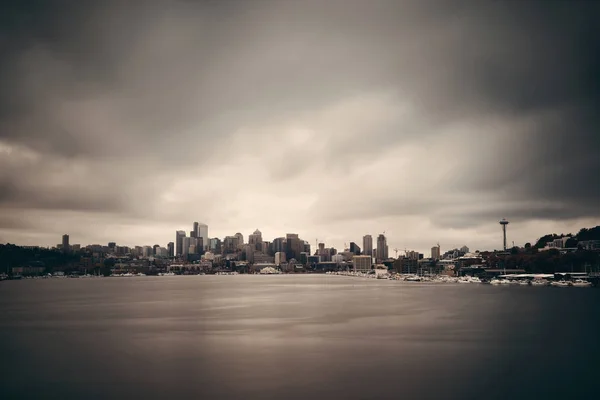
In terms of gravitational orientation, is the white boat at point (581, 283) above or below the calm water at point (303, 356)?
below

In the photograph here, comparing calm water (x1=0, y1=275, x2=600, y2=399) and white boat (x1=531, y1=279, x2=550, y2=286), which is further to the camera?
white boat (x1=531, y1=279, x2=550, y2=286)

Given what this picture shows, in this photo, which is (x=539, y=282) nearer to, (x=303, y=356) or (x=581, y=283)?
(x=581, y=283)

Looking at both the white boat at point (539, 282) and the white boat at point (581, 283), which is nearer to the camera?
the white boat at point (581, 283)

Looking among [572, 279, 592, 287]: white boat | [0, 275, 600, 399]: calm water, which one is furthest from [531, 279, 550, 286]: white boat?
[0, 275, 600, 399]: calm water

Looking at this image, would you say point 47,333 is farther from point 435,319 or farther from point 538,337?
point 538,337

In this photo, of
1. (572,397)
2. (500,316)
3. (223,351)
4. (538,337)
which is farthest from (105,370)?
(500,316)

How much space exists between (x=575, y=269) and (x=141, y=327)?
604 feet

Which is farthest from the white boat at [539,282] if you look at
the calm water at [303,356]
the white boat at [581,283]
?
the calm water at [303,356]

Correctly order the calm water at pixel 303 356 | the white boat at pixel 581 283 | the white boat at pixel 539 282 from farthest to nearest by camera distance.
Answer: the white boat at pixel 539 282, the white boat at pixel 581 283, the calm water at pixel 303 356

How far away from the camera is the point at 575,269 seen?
188500mm

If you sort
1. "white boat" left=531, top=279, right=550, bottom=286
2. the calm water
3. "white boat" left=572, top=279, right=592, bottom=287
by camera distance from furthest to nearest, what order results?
"white boat" left=531, top=279, right=550, bottom=286
"white boat" left=572, top=279, right=592, bottom=287
the calm water

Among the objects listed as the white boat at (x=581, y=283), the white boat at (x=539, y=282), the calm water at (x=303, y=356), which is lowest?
the white boat at (x=539, y=282)

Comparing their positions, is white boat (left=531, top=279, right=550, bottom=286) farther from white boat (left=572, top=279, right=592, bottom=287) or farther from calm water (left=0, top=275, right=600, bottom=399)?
calm water (left=0, top=275, right=600, bottom=399)

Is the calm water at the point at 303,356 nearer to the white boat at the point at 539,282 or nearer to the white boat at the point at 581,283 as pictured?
the white boat at the point at 581,283
